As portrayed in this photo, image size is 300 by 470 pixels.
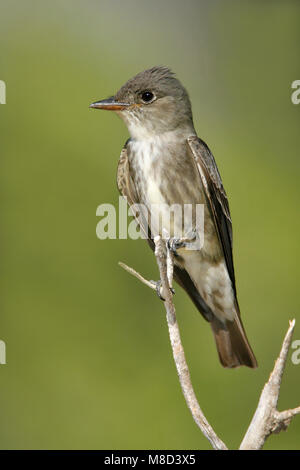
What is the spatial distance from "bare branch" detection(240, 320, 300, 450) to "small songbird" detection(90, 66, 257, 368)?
4.24 feet

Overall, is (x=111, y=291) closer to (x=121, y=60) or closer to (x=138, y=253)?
(x=138, y=253)

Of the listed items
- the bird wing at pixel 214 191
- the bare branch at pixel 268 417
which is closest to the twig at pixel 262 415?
the bare branch at pixel 268 417

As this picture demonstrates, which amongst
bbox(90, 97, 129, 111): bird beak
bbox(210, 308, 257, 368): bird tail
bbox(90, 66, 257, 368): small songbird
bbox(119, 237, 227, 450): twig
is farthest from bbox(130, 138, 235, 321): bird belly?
bbox(119, 237, 227, 450): twig

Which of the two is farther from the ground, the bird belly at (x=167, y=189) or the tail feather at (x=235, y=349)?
the bird belly at (x=167, y=189)

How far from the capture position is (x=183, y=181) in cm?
311

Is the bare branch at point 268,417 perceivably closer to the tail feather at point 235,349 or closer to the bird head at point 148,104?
the tail feather at point 235,349

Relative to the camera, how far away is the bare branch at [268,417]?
1765 mm

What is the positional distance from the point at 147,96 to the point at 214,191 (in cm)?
50

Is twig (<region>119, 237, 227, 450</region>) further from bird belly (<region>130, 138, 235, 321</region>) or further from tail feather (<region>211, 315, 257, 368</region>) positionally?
tail feather (<region>211, 315, 257, 368</region>)

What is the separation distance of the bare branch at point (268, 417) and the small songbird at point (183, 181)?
1292mm

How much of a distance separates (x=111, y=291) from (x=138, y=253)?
0.22 metres

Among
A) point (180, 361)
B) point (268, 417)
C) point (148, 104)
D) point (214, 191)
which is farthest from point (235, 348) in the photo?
point (268, 417)

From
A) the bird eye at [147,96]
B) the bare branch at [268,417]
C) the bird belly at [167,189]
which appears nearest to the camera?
the bare branch at [268,417]

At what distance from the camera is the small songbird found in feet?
10.2
